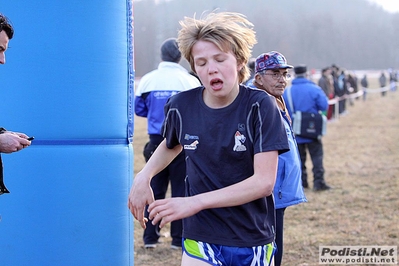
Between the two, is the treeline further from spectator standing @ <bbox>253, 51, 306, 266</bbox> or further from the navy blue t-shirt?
the navy blue t-shirt

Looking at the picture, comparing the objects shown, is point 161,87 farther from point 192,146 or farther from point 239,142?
point 239,142

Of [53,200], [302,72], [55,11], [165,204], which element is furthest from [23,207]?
[302,72]

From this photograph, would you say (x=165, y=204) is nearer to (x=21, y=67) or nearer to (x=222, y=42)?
(x=222, y=42)

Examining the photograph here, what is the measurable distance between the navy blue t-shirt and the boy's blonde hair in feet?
A: 0.65

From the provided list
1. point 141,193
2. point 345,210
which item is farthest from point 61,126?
point 345,210

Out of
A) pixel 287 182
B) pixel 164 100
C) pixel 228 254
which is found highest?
pixel 164 100

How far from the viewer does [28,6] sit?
391 cm

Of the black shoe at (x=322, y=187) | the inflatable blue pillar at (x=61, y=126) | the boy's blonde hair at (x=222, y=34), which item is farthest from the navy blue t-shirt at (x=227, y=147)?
the black shoe at (x=322, y=187)

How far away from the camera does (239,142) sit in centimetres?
266

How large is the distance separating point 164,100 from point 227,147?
3535 millimetres

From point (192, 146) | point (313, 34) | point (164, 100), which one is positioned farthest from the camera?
point (313, 34)

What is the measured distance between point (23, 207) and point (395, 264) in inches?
137

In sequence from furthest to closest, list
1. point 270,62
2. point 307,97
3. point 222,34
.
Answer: point 307,97 < point 270,62 < point 222,34

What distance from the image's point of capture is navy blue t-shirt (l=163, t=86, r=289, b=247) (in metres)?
2.65
